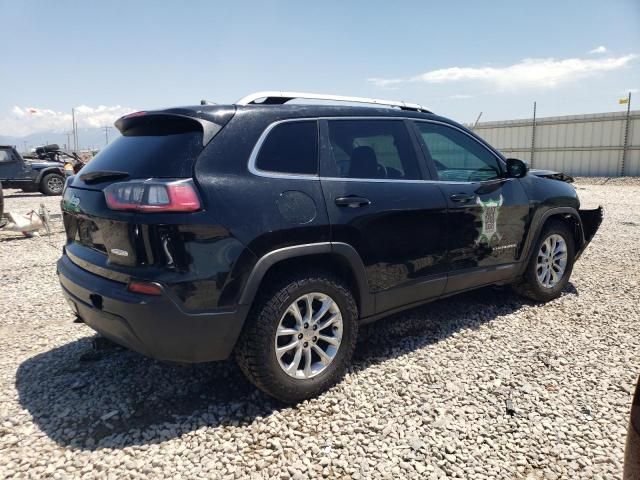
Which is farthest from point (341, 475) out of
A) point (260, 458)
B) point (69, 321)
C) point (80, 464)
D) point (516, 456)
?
point (69, 321)

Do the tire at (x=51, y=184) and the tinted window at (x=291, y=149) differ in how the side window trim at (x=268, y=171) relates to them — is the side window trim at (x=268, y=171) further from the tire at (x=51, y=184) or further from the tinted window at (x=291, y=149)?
the tire at (x=51, y=184)

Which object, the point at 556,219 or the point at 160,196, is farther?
the point at 556,219

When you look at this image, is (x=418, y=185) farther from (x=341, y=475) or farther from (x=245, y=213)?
(x=341, y=475)

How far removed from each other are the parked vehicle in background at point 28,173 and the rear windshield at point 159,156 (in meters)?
15.1

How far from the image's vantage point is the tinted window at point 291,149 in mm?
2705

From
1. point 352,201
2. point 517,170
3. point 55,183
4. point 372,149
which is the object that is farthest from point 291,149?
point 55,183

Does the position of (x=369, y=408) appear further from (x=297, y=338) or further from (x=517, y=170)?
(x=517, y=170)

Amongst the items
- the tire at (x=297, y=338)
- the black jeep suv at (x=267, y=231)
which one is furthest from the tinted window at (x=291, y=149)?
the tire at (x=297, y=338)

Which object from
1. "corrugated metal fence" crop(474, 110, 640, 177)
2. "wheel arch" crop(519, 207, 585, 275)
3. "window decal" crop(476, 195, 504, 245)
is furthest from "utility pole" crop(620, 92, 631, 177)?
"window decal" crop(476, 195, 504, 245)

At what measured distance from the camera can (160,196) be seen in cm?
236

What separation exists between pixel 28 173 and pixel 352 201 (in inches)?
637

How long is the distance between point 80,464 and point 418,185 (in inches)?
104

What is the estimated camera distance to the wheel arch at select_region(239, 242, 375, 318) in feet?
8.36

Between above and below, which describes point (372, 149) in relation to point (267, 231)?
above
